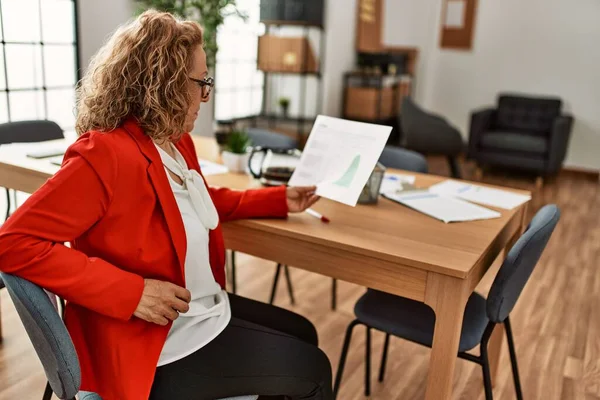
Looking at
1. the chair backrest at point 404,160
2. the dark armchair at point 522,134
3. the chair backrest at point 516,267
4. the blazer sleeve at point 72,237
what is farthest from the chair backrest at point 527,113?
the blazer sleeve at point 72,237

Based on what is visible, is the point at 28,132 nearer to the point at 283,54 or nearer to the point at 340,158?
the point at 340,158

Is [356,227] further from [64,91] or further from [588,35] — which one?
[588,35]

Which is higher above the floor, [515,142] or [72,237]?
[72,237]

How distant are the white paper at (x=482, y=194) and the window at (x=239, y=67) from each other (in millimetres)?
3662

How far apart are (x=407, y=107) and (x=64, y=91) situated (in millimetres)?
3228

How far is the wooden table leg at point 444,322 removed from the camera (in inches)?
52.9

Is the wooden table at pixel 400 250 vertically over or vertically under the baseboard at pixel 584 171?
over

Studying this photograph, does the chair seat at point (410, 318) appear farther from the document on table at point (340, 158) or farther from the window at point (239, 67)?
the window at point (239, 67)

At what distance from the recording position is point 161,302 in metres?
1.19

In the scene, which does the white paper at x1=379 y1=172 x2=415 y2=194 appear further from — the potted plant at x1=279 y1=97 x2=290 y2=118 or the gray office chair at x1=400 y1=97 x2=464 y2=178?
the potted plant at x1=279 y1=97 x2=290 y2=118

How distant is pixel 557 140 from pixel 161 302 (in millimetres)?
5396

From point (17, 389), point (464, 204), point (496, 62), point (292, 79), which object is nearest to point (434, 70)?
point (496, 62)

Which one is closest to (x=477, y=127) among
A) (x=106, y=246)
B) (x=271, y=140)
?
(x=271, y=140)

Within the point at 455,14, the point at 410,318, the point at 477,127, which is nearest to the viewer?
the point at 410,318
